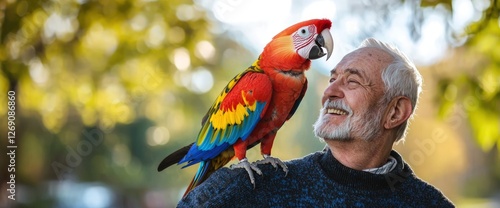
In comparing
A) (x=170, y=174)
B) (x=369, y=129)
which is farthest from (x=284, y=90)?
(x=170, y=174)

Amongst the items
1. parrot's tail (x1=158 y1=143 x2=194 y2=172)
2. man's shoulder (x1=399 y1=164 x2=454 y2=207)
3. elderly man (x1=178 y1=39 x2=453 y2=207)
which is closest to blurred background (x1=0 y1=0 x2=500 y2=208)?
elderly man (x1=178 y1=39 x2=453 y2=207)

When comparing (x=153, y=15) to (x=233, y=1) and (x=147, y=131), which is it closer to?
(x=233, y=1)

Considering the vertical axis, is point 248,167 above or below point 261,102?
below

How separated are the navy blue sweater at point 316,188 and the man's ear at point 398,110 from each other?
0.40ft

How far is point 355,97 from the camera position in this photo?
1.41 metres

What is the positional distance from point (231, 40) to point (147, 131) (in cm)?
288

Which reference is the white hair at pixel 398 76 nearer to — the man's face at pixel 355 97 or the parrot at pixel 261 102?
the man's face at pixel 355 97

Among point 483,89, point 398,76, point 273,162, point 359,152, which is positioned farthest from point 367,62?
point 483,89

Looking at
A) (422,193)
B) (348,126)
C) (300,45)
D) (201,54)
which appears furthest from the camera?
(201,54)

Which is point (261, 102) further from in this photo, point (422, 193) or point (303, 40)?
point (422, 193)

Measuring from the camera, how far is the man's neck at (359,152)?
4.74 feet

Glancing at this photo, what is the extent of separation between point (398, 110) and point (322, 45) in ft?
0.97

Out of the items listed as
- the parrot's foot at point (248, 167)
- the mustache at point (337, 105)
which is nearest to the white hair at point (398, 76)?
the mustache at point (337, 105)

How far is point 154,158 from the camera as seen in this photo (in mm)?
6043
